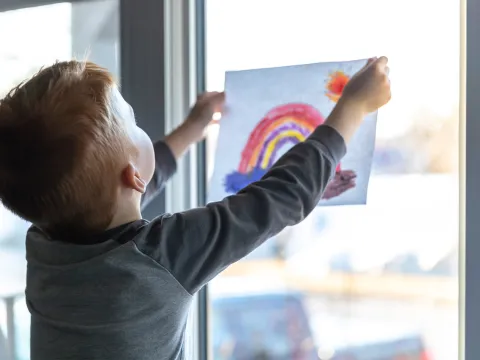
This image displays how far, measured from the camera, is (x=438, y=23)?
77 centimetres

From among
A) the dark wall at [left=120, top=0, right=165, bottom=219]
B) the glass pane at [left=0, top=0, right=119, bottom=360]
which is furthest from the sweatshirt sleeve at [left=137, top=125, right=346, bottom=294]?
the glass pane at [left=0, top=0, right=119, bottom=360]

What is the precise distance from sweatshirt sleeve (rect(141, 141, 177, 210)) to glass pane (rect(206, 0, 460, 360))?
6cm

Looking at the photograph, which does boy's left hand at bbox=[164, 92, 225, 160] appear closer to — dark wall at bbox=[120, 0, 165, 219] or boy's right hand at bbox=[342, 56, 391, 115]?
dark wall at bbox=[120, 0, 165, 219]

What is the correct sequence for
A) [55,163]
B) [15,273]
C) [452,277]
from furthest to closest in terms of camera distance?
[15,273], [452,277], [55,163]

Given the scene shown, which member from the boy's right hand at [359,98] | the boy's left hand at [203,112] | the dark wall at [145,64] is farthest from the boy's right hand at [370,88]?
the dark wall at [145,64]

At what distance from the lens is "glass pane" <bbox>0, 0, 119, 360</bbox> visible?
3.23 feet

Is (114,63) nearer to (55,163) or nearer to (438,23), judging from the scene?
(55,163)

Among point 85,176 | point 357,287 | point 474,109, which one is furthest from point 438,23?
point 85,176

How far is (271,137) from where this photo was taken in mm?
843

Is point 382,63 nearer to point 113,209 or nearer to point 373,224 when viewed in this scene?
point 373,224

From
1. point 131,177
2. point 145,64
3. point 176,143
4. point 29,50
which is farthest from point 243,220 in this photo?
point 29,50

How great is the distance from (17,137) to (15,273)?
0.52 meters

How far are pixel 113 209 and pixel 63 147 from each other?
10 cm

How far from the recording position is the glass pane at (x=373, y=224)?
2.55 feet
